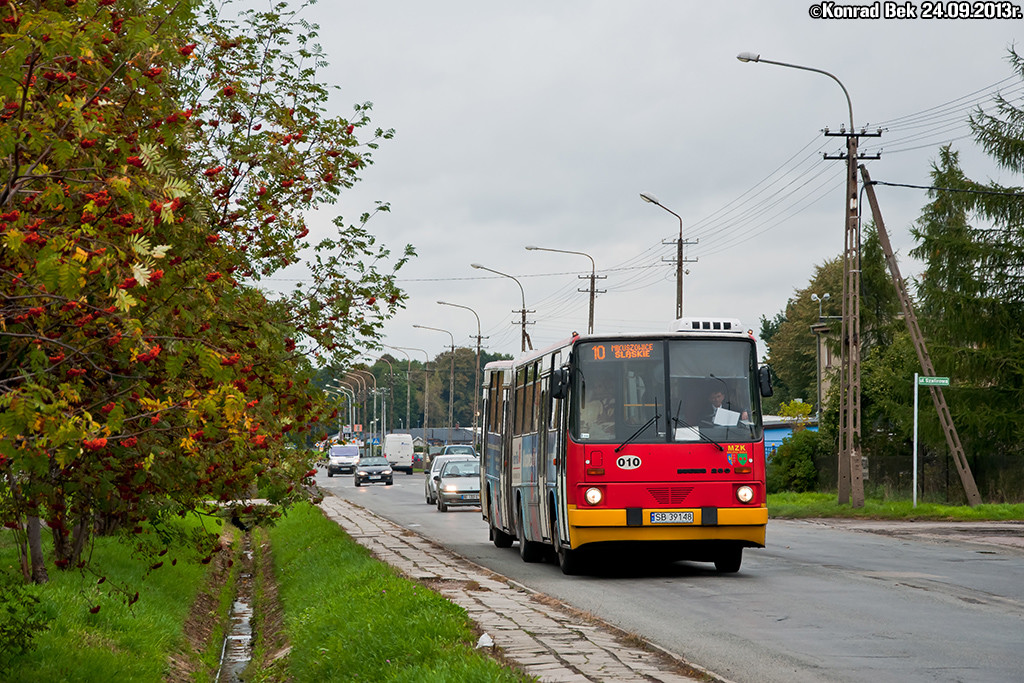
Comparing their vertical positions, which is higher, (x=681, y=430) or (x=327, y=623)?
(x=681, y=430)

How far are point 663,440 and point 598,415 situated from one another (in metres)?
0.86

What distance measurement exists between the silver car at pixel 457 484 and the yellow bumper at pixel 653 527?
22.9 metres

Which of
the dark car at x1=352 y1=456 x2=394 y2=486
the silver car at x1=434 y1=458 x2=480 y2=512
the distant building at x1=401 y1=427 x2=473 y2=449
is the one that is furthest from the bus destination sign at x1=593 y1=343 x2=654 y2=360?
the distant building at x1=401 y1=427 x2=473 y2=449

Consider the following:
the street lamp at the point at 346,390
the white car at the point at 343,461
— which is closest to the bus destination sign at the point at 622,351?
the street lamp at the point at 346,390

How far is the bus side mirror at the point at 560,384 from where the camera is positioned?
17.0 metres

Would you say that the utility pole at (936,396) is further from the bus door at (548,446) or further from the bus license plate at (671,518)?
Result: the bus license plate at (671,518)

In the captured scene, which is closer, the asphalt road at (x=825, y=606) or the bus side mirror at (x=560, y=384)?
the asphalt road at (x=825, y=606)

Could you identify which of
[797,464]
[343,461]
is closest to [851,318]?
[797,464]

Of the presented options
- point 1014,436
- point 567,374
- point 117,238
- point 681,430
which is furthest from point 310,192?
point 1014,436

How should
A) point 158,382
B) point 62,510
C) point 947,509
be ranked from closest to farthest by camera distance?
point 158,382 < point 62,510 < point 947,509

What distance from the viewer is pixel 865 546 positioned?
75.9ft

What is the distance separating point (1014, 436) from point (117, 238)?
111 ft

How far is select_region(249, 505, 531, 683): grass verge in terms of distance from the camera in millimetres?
9266

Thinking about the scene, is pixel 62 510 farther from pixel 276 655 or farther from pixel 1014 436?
pixel 1014 436
